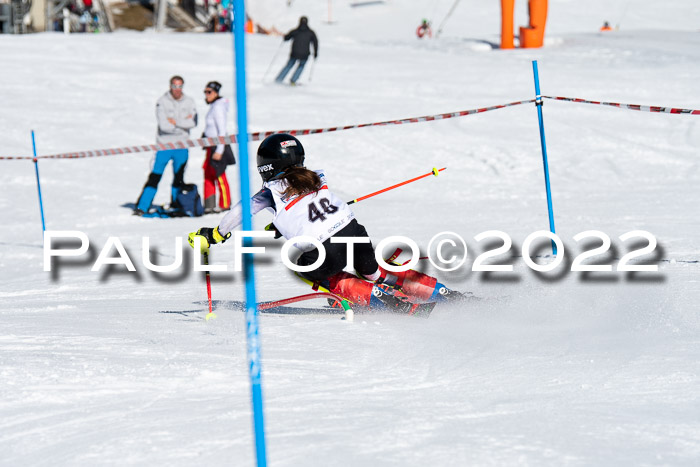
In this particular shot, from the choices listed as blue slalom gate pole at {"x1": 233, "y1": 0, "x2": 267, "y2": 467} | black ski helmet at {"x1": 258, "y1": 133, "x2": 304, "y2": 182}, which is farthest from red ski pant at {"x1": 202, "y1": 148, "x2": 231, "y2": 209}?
blue slalom gate pole at {"x1": 233, "y1": 0, "x2": 267, "y2": 467}

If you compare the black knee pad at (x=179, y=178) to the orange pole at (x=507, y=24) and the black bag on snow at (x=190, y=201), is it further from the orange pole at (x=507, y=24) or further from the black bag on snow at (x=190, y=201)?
the orange pole at (x=507, y=24)

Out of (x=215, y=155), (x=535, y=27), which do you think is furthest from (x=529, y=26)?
(x=215, y=155)

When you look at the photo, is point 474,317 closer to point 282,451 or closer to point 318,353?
point 318,353

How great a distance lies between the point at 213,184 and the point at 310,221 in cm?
658

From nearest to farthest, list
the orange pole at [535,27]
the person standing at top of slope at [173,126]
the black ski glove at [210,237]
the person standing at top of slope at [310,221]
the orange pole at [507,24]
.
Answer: the black ski glove at [210,237] < the person standing at top of slope at [310,221] < the person standing at top of slope at [173,126] < the orange pole at [535,27] < the orange pole at [507,24]

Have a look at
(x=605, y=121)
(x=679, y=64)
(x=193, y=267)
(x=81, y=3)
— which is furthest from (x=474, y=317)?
(x=81, y=3)

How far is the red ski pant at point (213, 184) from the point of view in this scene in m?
12.1

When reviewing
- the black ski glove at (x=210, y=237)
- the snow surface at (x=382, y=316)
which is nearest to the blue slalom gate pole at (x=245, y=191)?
the snow surface at (x=382, y=316)

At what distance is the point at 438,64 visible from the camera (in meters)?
22.0

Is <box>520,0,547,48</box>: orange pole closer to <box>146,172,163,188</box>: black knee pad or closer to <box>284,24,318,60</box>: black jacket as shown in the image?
<box>284,24,318,60</box>: black jacket

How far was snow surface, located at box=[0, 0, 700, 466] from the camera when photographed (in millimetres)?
3545

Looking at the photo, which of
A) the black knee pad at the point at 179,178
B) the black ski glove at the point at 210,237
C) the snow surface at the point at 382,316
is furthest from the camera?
the black knee pad at the point at 179,178

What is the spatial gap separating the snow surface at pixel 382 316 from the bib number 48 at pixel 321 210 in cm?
65

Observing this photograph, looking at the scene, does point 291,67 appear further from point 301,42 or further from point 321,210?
point 321,210
